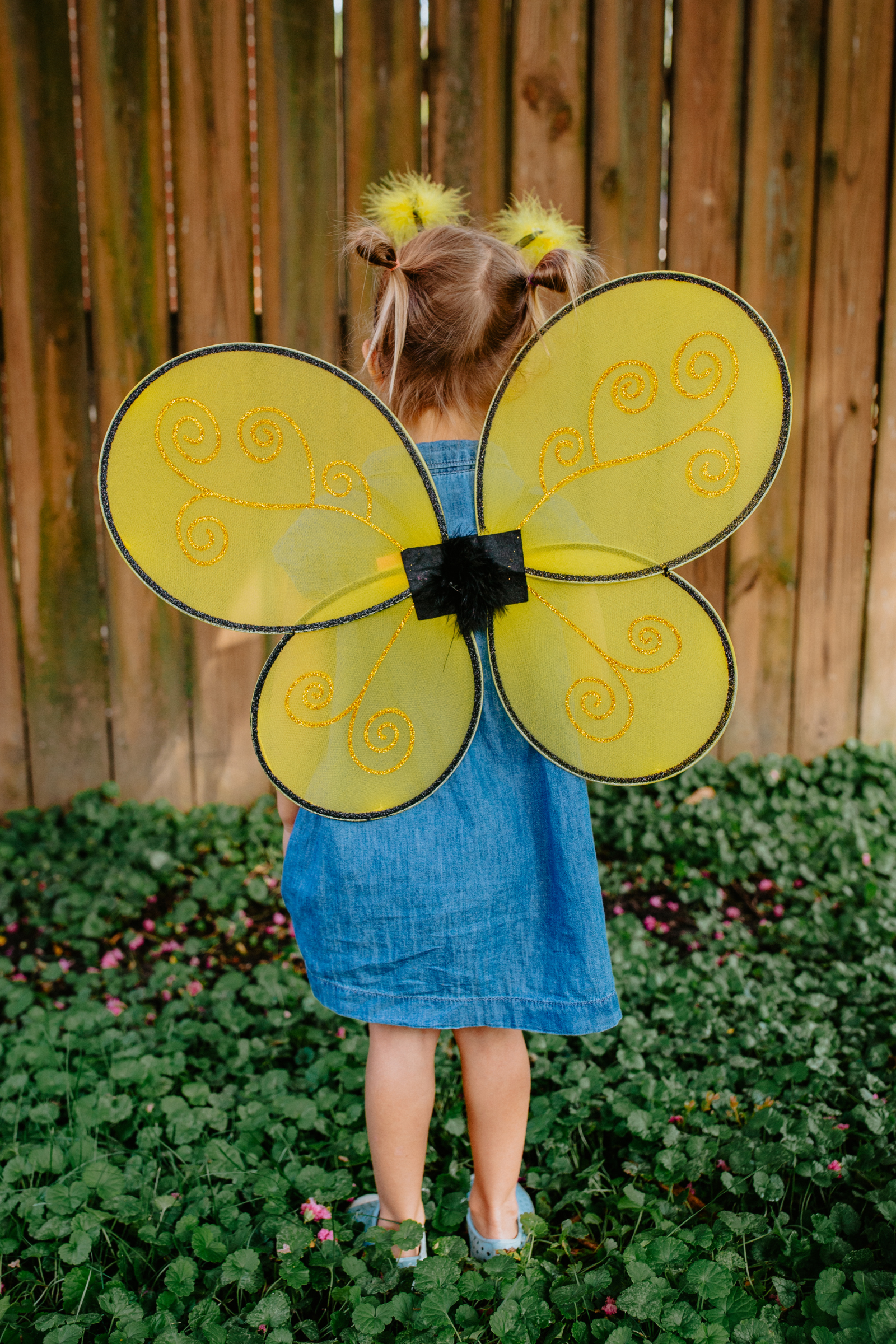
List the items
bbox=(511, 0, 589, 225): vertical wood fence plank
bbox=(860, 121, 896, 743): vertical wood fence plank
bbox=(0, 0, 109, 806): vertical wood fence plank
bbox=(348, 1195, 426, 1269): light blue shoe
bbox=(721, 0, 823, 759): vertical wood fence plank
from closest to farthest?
bbox=(348, 1195, 426, 1269): light blue shoe → bbox=(0, 0, 109, 806): vertical wood fence plank → bbox=(511, 0, 589, 225): vertical wood fence plank → bbox=(721, 0, 823, 759): vertical wood fence plank → bbox=(860, 121, 896, 743): vertical wood fence plank

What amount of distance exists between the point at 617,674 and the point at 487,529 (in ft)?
0.84

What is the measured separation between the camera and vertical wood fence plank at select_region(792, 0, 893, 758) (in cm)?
280

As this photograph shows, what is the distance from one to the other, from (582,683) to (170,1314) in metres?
1.03

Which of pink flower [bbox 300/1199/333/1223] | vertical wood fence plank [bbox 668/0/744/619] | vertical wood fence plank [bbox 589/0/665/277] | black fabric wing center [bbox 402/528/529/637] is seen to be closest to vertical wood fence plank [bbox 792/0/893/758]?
vertical wood fence plank [bbox 668/0/744/619]

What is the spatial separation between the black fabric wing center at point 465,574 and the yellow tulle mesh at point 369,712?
0.09ft

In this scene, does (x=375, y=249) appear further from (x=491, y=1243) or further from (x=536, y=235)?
(x=491, y=1243)

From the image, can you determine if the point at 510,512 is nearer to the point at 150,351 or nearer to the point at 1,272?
the point at 150,351

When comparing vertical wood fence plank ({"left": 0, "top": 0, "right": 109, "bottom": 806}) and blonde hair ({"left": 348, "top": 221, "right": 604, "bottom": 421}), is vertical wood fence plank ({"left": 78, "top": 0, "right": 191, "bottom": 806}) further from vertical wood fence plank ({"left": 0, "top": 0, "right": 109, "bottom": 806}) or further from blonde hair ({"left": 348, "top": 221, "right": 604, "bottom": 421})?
blonde hair ({"left": 348, "top": 221, "right": 604, "bottom": 421})

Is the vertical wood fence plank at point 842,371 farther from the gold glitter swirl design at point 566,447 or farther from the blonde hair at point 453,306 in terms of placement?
the gold glitter swirl design at point 566,447

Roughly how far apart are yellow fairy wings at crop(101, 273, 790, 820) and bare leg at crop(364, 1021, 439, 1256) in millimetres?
366

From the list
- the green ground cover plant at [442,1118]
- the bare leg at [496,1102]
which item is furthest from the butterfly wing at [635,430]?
the green ground cover plant at [442,1118]

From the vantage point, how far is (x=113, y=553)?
8.87 ft

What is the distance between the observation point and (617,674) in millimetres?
1219

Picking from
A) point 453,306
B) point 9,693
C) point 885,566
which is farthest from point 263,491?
point 885,566
